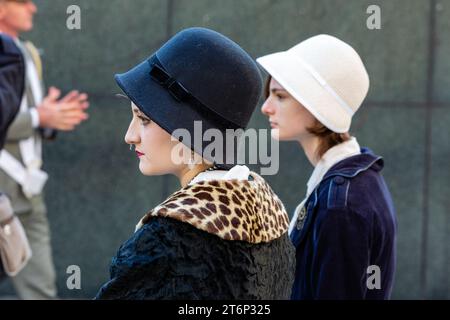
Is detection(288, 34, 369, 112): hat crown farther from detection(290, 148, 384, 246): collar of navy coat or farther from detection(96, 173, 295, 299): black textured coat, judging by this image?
detection(96, 173, 295, 299): black textured coat

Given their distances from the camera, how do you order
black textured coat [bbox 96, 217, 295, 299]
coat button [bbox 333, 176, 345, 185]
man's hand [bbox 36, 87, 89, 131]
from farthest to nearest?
1. man's hand [bbox 36, 87, 89, 131]
2. coat button [bbox 333, 176, 345, 185]
3. black textured coat [bbox 96, 217, 295, 299]

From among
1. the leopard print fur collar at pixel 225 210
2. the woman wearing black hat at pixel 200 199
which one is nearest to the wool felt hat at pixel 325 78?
the woman wearing black hat at pixel 200 199

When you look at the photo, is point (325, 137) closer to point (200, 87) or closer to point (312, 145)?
point (312, 145)

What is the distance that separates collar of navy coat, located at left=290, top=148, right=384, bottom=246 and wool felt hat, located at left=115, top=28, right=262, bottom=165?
1094mm

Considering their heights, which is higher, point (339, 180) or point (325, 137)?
point (325, 137)

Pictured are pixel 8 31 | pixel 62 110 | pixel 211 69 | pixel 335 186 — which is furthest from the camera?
pixel 62 110

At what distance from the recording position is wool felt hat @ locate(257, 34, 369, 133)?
3787 millimetres

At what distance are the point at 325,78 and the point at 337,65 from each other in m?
0.08

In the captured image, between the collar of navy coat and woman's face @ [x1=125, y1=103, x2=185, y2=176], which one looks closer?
woman's face @ [x1=125, y1=103, x2=185, y2=176]

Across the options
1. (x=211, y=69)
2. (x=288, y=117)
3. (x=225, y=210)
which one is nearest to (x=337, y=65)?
(x=288, y=117)

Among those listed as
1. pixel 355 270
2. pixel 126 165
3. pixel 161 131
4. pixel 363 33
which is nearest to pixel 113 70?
pixel 126 165

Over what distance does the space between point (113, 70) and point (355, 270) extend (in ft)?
11.3

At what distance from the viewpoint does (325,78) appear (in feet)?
12.6

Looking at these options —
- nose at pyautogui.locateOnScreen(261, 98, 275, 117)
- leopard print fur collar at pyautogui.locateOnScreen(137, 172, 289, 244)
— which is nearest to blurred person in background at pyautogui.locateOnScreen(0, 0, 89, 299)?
nose at pyautogui.locateOnScreen(261, 98, 275, 117)
